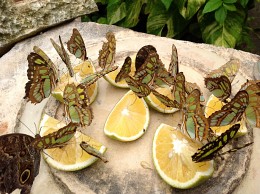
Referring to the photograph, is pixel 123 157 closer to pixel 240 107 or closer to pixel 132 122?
pixel 132 122

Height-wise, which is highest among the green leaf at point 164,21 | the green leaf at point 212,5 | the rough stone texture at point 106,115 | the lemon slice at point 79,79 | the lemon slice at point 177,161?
the green leaf at point 212,5

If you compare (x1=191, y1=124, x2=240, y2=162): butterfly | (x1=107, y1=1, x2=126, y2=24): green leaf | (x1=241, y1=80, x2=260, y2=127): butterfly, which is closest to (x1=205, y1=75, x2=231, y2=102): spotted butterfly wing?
(x1=241, y1=80, x2=260, y2=127): butterfly

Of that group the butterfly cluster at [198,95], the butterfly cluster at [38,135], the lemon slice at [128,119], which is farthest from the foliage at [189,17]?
the lemon slice at [128,119]

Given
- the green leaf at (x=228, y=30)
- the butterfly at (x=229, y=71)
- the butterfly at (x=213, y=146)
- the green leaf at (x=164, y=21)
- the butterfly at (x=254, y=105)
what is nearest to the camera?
the butterfly at (x=213, y=146)

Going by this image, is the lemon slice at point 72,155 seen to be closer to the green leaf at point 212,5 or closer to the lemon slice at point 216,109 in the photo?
the lemon slice at point 216,109

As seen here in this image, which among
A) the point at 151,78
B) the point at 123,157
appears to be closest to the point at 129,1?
the point at 151,78

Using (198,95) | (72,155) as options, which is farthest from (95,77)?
(198,95)

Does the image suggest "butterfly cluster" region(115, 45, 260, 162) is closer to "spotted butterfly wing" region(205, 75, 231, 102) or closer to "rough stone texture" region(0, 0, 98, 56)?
"spotted butterfly wing" region(205, 75, 231, 102)

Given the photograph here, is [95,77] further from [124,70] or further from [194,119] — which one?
[194,119]
